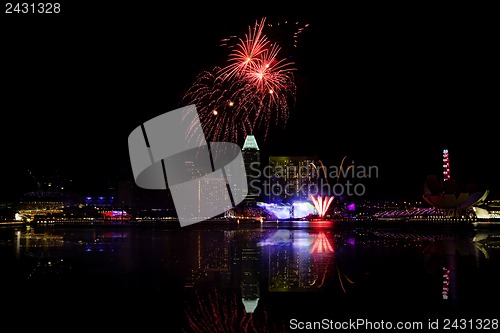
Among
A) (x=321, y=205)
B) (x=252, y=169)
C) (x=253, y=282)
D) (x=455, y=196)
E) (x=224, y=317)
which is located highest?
(x=252, y=169)

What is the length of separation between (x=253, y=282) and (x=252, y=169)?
398 feet

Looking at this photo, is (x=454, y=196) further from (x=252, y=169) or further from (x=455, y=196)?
(x=252, y=169)

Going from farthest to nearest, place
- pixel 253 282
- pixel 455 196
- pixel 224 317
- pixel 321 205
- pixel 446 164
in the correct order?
1. pixel 446 164
2. pixel 455 196
3. pixel 321 205
4. pixel 253 282
5. pixel 224 317

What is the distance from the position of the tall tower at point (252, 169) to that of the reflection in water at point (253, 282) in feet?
327

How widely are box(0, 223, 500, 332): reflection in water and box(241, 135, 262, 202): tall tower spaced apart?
99.8 metres

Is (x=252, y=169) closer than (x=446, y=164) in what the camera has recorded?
No

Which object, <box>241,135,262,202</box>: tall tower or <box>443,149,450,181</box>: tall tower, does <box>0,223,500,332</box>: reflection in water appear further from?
<box>241,135,262,202</box>: tall tower

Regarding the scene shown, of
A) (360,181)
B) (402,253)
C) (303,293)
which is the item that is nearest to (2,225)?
(402,253)

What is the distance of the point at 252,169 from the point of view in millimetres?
133125

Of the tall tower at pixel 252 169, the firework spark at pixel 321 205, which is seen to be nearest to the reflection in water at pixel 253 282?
the firework spark at pixel 321 205

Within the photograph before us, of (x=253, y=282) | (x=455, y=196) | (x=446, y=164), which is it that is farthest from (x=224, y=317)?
A: (x=446, y=164)

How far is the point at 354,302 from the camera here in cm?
963

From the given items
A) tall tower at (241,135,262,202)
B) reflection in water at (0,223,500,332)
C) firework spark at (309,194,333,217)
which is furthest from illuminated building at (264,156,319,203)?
reflection in water at (0,223,500,332)

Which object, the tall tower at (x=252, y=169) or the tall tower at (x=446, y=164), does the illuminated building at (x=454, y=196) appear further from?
the tall tower at (x=252, y=169)
